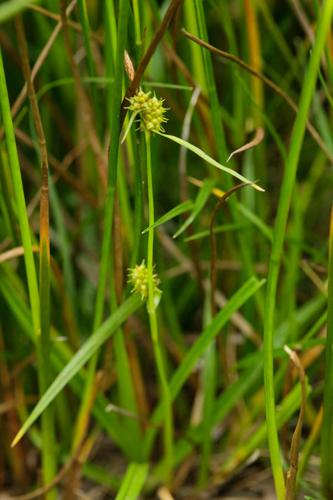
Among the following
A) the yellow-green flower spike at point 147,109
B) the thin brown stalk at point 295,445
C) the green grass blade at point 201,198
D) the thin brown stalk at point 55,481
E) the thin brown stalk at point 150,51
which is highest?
the thin brown stalk at point 150,51

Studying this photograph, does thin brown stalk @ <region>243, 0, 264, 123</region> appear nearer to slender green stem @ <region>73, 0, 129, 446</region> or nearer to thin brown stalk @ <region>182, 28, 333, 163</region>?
thin brown stalk @ <region>182, 28, 333, 163</region>

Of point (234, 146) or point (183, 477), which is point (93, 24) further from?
point (183, 477)

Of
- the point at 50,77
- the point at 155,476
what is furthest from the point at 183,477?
the point at 50,77

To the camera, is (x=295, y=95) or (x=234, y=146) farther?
(x=295, y=95)

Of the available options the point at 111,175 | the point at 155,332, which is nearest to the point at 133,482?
the point at 155,332

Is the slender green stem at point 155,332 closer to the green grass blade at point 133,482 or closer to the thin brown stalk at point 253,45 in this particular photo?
the green grass blade at point 133,482

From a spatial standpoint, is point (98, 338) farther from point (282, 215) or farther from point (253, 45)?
point (253, 45)

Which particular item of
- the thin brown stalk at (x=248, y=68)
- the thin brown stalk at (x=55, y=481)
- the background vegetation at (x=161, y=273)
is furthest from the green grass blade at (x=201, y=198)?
the thin brown stalk at (x=55, y=481)
